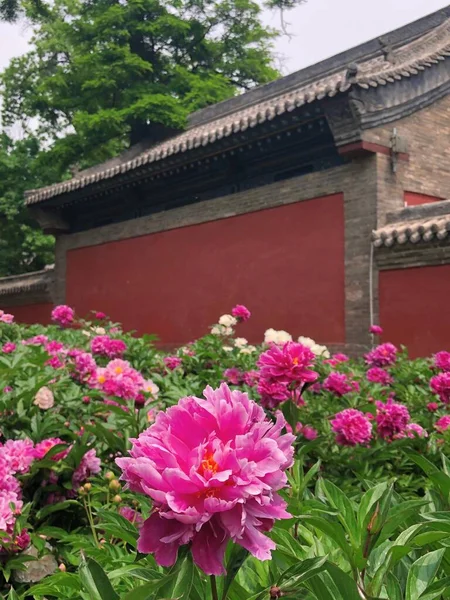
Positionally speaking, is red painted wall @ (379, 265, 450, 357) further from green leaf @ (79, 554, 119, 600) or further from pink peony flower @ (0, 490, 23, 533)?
green leaf @ (79, 554, 119, 600)

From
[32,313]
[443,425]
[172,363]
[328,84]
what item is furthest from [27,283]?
[443,425]

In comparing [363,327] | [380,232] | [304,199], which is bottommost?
[363,327]

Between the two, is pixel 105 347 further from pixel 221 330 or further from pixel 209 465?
pixel 209 465

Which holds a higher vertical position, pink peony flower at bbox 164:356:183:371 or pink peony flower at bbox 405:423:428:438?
pink peony flower at bbox 164:356:183:371

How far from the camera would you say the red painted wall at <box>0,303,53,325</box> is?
483 inches

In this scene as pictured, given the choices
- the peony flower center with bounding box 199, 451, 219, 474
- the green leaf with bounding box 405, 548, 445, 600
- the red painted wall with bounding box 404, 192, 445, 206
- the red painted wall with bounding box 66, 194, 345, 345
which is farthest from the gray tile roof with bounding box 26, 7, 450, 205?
the peony flower center with bounding box 199, 451, 219, 474

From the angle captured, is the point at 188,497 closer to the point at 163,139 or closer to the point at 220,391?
the point at 220,391

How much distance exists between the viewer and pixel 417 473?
2.41 meters

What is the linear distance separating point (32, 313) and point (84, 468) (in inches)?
456

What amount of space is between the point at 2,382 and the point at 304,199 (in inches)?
232

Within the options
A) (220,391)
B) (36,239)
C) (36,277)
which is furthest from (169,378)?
(36,239)

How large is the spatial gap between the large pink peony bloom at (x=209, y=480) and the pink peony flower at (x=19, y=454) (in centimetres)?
117

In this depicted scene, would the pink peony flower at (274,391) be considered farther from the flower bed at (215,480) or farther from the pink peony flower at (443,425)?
the pink peony flower at (443,425)

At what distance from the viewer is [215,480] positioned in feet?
1.88
